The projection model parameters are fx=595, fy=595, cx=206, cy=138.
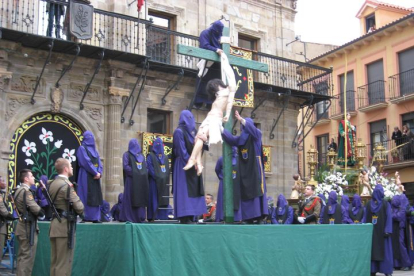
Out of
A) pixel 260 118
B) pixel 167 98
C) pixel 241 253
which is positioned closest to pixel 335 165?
pixel 260 118

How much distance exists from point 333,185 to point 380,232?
403 centimetres

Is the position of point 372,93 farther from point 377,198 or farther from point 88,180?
point 88,180

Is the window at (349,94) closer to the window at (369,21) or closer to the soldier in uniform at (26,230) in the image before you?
the window at (369,21)

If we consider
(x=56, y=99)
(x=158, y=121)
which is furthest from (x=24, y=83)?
(x=158, y=121)

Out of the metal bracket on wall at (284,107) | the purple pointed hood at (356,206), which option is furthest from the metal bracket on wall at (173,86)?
the purple pointed hood at (356,206)

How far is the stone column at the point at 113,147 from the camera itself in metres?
15.8

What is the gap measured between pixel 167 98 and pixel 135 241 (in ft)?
36.1

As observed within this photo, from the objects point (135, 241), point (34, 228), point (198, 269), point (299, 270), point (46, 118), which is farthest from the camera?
point (46, 118)

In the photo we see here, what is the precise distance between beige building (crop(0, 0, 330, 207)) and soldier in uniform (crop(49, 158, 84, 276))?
7.18 metres

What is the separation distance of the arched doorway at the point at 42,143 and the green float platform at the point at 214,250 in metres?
5.95

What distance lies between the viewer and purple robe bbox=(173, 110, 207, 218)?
344 inches

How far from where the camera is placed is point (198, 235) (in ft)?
24.5

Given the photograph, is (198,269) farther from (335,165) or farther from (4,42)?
(335,165)

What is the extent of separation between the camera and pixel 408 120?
85.7 ft
